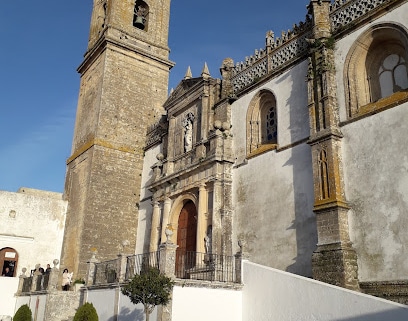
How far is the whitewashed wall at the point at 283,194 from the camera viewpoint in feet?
40.9

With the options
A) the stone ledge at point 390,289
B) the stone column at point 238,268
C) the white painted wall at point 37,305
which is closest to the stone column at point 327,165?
the stone ledge at point 390,289

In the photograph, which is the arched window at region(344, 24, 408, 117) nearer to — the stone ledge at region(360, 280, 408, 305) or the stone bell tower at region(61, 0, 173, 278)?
the stone ledge at region(360, 280, 408, 305)

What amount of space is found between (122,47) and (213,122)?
26.6ft

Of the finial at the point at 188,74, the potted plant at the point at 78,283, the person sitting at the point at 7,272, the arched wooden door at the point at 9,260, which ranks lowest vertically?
the potted plant at the point at 78,283

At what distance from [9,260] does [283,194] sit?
13.3 meters

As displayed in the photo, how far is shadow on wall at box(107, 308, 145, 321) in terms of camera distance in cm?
1138

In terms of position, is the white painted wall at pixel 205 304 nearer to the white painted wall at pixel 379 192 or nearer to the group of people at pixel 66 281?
the white painted wall at pixel 379 192

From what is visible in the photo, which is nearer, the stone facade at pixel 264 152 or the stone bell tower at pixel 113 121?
the stone facade at pixel 264 152

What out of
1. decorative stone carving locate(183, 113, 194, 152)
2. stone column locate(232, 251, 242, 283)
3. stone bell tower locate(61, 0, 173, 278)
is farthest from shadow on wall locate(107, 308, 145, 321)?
decorative stone carving locate(183, 113, 194, 152)

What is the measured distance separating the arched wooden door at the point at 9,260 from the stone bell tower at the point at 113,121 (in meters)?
2.06

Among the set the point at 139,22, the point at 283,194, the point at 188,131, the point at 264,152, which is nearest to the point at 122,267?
the point at 283,194

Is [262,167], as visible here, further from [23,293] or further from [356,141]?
[23,293]

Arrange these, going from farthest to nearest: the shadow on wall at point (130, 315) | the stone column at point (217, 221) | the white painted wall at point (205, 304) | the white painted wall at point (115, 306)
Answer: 1. the stone column at point (217, 221)
2. the white painted wall at point (115, 306)
3. the shadow on wall at point (130, 315)
4. the white painted wall at point (205, 304)

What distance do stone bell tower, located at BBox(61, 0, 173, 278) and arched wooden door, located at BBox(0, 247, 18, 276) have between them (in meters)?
2.06
